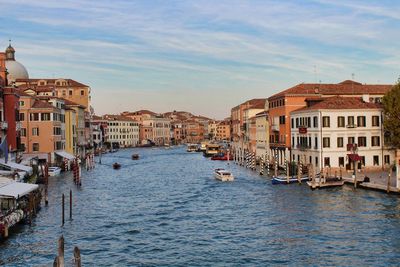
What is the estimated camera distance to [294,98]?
4659cm

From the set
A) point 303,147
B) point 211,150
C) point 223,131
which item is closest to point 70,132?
point 211,150

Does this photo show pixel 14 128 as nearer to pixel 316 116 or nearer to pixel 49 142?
pixel 49 142

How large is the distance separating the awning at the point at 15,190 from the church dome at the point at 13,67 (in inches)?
2062

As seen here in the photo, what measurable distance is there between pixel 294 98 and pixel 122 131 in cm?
8725

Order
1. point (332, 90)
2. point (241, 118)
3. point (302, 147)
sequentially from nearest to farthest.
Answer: point (302, 147), point (332, 90), point (241, 118)

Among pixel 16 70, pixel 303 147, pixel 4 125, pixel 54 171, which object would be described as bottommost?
pixel 54 171

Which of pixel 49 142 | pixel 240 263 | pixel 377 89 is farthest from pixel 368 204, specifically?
pixel 49 142

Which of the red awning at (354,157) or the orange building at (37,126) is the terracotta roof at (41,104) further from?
the red awning at (354,157)

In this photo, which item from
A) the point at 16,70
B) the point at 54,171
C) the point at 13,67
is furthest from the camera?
the point at 16,70

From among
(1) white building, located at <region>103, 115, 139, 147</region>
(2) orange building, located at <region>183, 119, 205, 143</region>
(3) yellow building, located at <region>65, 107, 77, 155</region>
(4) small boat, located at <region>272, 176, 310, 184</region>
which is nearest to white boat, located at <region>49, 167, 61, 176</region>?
(3) yellow building, located at <region>65, 107, 77, 155</region>

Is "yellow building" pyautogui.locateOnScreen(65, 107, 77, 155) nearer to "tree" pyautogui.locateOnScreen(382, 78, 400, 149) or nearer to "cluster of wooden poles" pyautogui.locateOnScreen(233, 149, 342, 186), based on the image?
"cluster of wooden poles" pyautogui.locateOnScreen(233, 149, 342, 186)

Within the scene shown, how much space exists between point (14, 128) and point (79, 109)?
33.0 m

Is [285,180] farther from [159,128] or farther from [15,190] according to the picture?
[159,128]

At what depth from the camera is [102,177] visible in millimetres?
46969
